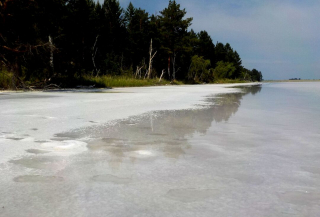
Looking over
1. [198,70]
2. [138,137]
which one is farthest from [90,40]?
[138,137]

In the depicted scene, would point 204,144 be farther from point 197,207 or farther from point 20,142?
point 20,142

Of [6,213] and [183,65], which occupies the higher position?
[183,65]

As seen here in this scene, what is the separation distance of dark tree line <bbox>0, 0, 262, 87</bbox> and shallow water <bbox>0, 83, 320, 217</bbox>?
1009 cm

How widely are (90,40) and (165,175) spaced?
108 feet

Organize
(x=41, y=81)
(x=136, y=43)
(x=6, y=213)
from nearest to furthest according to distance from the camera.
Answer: (x=6, y=213)
(x=41, y=81)
(x=136, y=43)

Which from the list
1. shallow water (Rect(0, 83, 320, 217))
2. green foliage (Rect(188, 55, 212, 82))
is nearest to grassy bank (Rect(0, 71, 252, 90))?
shallow water (Rect(0, 83, 320, 217))

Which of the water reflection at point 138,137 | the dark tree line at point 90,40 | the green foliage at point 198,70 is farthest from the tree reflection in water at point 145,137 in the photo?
the green foliage at point 198,70

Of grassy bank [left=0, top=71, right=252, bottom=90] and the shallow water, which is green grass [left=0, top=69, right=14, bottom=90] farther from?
the shallow water

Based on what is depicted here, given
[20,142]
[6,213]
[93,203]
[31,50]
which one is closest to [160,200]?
[93,203]

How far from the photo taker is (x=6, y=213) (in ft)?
4.62

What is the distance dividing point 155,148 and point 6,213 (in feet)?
5.01

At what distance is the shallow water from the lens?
4.87ft

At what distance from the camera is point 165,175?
6.51 feet

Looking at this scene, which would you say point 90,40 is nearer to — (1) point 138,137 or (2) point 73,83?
(2) point 73,83
